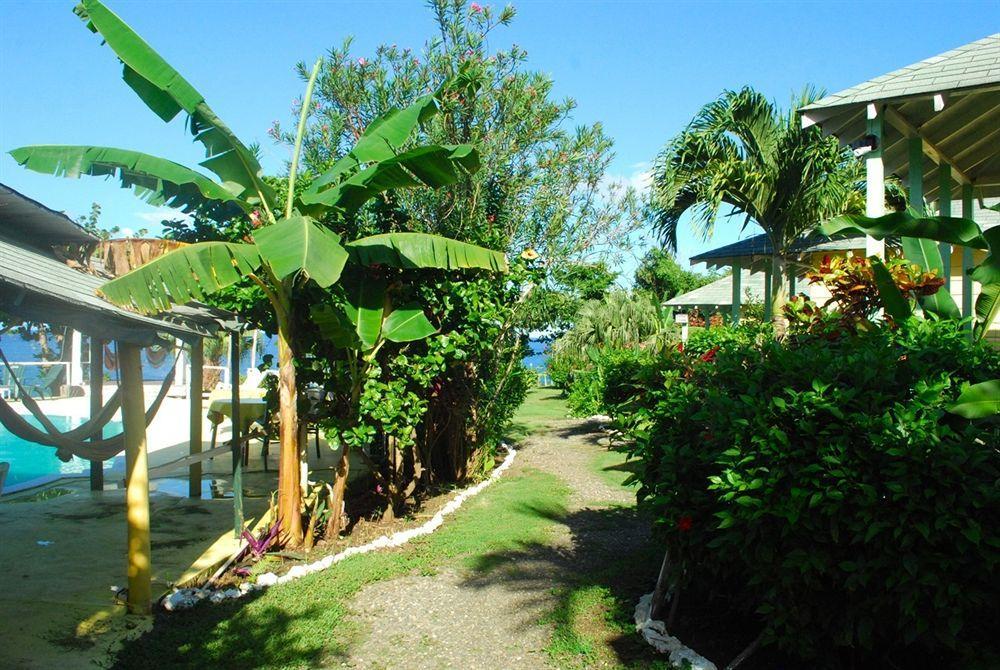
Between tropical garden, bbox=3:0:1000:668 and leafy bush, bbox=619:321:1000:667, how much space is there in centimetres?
2

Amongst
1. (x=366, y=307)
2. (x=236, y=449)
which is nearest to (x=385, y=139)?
(x=366, y=307)

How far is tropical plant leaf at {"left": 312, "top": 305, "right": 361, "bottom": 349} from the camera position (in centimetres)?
701

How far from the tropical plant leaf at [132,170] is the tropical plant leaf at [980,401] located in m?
5.88

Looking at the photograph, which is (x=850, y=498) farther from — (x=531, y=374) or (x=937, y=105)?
(x=531, y=374)

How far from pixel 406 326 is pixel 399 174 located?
5.22 feet

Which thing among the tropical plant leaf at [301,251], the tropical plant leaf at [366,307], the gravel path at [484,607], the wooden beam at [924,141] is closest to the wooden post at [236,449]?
the tropical plant leaf at [366,307]

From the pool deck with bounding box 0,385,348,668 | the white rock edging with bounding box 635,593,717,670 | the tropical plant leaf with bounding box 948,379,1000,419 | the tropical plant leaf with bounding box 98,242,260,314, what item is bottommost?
the pool deck with bounding box 0,385,348,668

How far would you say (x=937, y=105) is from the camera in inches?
270

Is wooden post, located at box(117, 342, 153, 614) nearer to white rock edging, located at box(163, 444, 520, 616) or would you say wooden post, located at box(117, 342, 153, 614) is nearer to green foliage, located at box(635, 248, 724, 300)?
white rock edging, located at box(163, 444, 520, 616)

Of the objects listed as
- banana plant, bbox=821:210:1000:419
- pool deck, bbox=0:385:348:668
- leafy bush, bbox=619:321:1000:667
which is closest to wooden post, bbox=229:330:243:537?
pool deck, bbox=0:385:348:668

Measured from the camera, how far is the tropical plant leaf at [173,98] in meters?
6.41

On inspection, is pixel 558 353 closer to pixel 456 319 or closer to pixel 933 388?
pixel 456 319

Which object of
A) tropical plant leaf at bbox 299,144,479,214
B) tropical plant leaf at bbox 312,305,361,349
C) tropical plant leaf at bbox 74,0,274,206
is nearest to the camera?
tropical plant leaf at bbox 74,0,274,206

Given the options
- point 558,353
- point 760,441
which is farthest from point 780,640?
point 558,353
